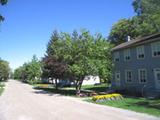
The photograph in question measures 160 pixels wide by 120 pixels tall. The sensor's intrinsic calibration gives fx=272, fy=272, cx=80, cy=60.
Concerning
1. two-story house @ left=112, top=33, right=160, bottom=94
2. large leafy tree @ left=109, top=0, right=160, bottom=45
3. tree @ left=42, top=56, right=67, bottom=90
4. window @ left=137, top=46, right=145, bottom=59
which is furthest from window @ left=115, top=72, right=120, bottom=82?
large leafy tree @ left=109, top=0, right=160, bottom=45

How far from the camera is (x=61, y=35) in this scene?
35.4 meters

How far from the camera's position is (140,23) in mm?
58594

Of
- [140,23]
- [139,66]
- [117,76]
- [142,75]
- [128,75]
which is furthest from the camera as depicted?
[140,23]

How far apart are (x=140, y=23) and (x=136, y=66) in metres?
26.6

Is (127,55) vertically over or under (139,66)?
over

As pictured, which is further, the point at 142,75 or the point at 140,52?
the point at 140,52

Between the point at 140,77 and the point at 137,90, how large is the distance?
5.35ft

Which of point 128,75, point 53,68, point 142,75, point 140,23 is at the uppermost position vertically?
point 140,23

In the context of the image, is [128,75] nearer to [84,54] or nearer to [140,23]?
[84,54]

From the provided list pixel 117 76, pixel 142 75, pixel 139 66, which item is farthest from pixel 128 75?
pixel 142 75

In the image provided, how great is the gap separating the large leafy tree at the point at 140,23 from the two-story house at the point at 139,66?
825 cm

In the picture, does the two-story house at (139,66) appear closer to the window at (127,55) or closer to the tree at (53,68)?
the window at (127,55)

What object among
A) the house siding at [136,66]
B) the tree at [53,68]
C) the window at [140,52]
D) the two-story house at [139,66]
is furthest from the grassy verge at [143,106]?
the tree at [53,68]

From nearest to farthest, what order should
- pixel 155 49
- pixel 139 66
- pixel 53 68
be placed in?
pixel 155 49
pixel 139 66
pixel 53 68
